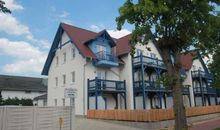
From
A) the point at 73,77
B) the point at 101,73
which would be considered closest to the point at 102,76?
the point at 101,73

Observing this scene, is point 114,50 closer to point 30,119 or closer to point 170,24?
point 170,24

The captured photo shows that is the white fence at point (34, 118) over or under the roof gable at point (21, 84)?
under

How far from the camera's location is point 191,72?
41781mm

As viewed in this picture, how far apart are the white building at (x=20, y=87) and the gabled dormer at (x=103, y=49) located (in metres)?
24.3

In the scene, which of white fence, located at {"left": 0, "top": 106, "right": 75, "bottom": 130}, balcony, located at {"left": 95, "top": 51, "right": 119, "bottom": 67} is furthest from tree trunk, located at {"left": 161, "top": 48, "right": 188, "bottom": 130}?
balcony, located at {"left": 95, "top": 51, "right": 119, "bottom": 67}

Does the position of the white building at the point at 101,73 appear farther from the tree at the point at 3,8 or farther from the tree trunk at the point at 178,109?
the tree at the point at 3,8

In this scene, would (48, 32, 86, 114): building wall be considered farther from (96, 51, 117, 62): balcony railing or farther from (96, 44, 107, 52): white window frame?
(96, 44, 107, 52): white window frame

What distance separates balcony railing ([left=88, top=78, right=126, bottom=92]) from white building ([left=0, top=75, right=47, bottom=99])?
81.5ft

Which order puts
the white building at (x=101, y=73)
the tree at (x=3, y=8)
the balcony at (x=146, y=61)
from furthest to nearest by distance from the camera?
the balcony at (x=146, y=61), the white building at (x=101, y=73), the tree at (x=3, y=8)

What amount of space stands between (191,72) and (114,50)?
52.6 ft

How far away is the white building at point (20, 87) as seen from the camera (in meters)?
47.0

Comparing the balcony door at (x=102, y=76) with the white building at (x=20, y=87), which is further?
the white building at (x=20, y=87)

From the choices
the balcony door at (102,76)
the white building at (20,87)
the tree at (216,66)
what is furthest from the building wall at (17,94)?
the tree at (216,66)

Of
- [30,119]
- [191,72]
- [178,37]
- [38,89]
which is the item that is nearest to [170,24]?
[178,37]
